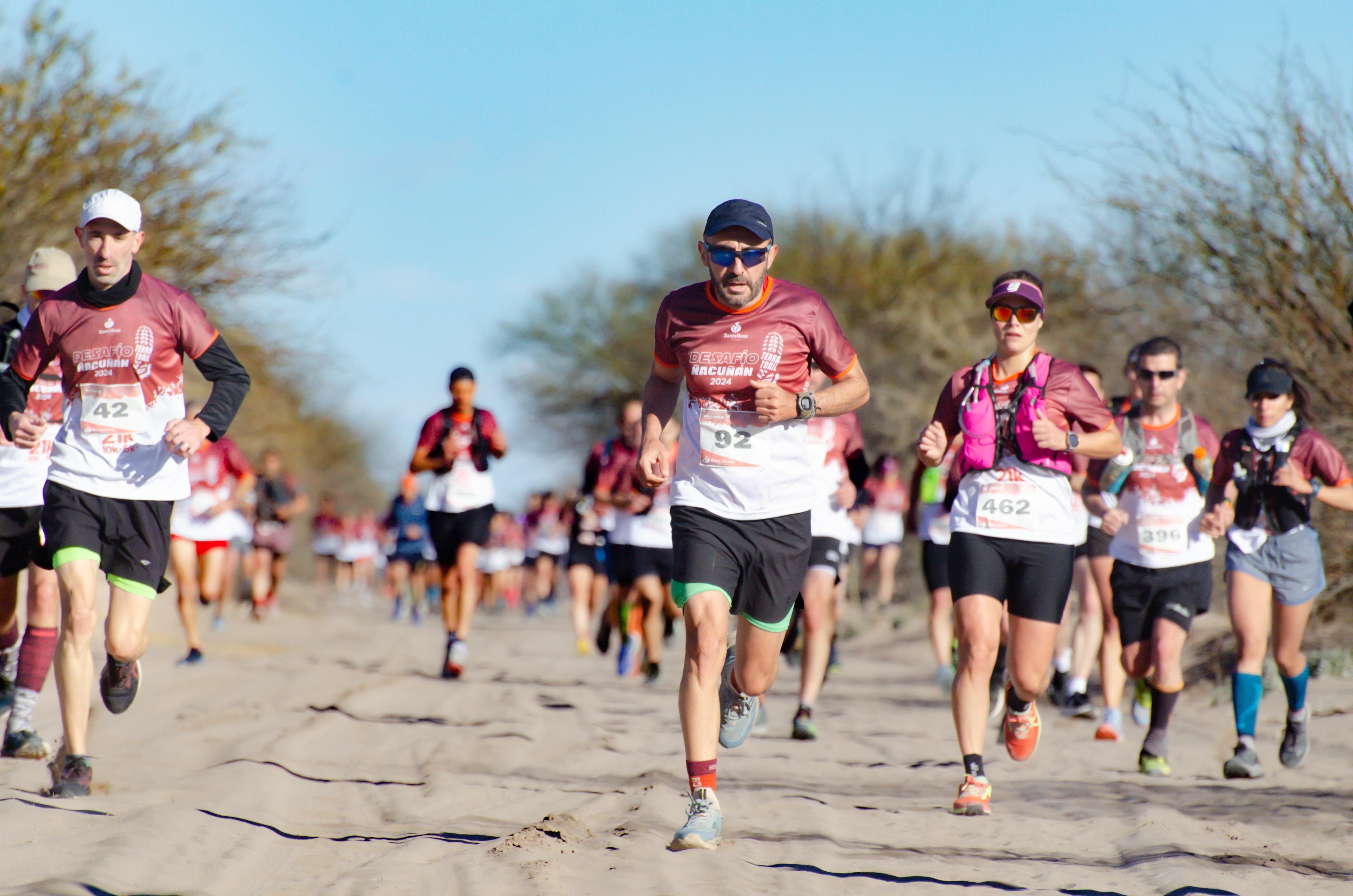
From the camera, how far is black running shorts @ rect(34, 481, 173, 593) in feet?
18.3

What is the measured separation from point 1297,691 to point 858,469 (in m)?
2.69

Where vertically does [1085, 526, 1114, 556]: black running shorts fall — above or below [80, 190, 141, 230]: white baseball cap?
below

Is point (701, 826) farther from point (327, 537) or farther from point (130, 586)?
point (327, 537)

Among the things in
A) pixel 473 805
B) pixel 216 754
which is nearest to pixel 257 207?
pixel 216 754

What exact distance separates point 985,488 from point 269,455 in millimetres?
13737

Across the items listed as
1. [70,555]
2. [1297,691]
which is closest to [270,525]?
[70,555]

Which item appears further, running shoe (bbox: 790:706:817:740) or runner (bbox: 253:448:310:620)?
runner (bbox: 253:448:310:620)

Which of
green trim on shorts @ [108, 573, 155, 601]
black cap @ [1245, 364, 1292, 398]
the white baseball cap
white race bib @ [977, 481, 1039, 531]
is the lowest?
green trim on shorts @ [108, 573, 155, 601]

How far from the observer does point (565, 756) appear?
7398mm

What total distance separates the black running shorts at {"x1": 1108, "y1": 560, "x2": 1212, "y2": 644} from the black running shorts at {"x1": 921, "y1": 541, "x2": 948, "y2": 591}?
2.68 metres

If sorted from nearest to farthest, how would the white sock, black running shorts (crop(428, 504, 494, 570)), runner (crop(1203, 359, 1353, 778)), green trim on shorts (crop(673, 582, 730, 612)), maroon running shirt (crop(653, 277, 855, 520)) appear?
green trim on shorts (crop(673, 582, 730, 612)), maroon running shirt (crop(653, 277, 855, 520)), the white sock, runner (crop(1203, 359, 1353, 778)), black running shorts (crop(428, 504, 494, 570))

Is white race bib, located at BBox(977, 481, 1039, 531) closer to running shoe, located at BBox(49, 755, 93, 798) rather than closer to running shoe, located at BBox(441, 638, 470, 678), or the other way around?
running shoe, located at BBox(49, 755, 93, 798)

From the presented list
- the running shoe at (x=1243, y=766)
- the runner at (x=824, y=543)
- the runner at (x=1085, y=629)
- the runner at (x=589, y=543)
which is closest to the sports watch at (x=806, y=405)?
the runner at (x=824, y=543)

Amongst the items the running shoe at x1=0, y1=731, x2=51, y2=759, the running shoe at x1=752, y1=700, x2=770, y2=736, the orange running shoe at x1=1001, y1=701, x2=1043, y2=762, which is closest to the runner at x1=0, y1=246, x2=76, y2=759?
the running shoe at x1=0, y1=731, x2=51, y2=759
